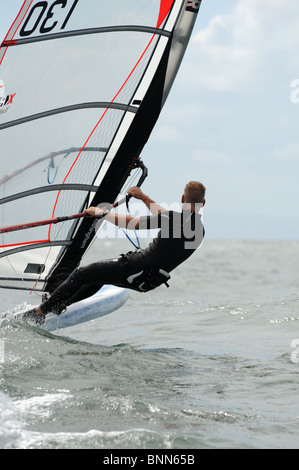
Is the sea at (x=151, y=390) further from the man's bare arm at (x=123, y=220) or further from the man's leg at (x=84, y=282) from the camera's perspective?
the man's bare arm at (x=123, y=220)

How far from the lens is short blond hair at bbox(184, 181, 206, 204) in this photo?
499 cm

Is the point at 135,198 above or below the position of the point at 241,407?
above

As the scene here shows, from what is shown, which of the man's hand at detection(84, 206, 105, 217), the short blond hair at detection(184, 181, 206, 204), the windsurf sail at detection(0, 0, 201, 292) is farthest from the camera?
the windsurf sail at detection(0, 0, 201, 292)

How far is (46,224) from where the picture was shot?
5848 mm

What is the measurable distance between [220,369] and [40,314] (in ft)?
5.65

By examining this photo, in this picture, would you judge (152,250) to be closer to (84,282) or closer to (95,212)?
(95,212)

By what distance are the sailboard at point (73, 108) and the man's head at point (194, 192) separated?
827 mm

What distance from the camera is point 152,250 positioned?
205 inches

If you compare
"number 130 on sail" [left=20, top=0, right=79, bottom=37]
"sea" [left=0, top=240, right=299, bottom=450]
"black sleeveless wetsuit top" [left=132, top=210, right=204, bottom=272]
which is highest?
"number 130 on sail" [left=20, top=0, right=79, bottom=37]

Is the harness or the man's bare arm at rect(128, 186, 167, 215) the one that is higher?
the man's bare arm at rect(128, 186, 167, 215)

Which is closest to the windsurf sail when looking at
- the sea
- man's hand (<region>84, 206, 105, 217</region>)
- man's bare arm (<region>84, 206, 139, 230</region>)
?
man's hand (<region>84, 206, 105, 217</region>)

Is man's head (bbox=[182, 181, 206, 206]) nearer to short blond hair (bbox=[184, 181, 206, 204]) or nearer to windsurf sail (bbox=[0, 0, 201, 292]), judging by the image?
short blond hair (bbox=[184, 181, 206, 204])
